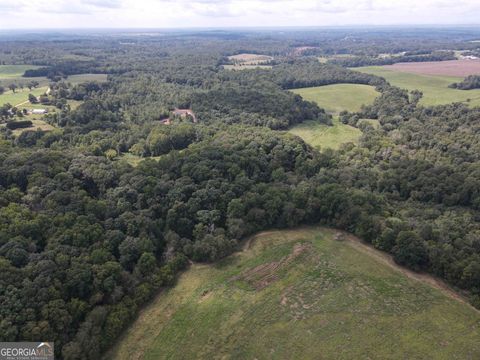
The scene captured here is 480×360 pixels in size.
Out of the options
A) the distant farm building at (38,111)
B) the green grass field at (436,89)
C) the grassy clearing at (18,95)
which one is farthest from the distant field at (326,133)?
the grassy clearing at (18,95)

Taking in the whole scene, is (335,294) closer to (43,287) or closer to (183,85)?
(43,287)

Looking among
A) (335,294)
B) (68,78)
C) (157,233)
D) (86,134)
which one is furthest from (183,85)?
(335,294)

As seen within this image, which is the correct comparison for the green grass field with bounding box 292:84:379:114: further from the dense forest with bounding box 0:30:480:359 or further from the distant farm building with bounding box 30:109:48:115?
the distant farm building with bounding box 30:109:48:115

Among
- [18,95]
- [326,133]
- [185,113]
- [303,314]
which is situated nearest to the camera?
[303,314]

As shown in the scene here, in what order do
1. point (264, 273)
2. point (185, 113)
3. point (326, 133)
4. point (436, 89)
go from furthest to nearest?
point (436, 89), point (185, 113), point (326, 133), point (264, 273)

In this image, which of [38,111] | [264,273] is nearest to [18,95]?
[38,111]

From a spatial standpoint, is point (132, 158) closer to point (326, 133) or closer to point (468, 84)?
point (326, 133)

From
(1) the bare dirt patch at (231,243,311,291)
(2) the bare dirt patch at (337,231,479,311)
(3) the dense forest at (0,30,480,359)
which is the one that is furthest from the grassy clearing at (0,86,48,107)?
(2) the bare dirt patch at (337,231,479,311)
